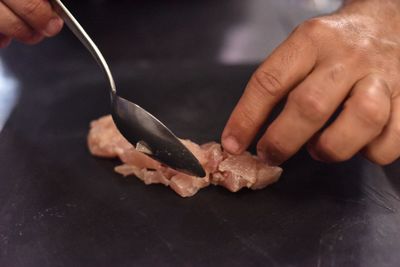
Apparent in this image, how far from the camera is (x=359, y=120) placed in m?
1.23

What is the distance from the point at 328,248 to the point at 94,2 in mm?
1767

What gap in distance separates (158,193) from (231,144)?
281 millimetres

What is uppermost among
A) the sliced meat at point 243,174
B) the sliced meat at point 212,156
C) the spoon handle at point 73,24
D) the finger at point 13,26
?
the finger at point 13,26

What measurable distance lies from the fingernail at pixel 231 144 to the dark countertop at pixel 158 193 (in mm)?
150

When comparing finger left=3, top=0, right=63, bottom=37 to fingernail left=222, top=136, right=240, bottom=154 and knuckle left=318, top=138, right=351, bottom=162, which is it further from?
knuckle left=318, top=138, right=351, bottom=162

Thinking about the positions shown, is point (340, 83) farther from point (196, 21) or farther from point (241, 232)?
point (196, 21)

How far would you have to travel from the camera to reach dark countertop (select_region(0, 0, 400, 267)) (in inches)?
50.3

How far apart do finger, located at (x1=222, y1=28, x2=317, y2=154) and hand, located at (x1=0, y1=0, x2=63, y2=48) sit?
693 millimetres

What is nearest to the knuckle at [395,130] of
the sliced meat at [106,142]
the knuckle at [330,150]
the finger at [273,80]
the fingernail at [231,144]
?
the knuckle at [330,150]

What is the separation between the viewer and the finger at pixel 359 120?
1.22 metres

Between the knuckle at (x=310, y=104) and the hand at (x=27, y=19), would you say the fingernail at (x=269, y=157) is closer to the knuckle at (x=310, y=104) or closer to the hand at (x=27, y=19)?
the knuckle at (x=310, y=104)

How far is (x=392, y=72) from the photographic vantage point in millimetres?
1350

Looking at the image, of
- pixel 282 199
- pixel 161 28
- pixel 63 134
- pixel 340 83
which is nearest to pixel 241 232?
pixel 282 199

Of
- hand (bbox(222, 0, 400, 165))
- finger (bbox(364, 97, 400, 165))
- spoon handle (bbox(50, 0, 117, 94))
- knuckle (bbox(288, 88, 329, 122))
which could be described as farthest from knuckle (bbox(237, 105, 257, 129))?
spoon handle (bbox(50, 0, 117, 94))
